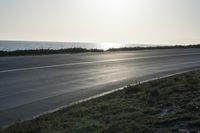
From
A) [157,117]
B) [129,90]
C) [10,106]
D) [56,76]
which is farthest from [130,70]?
[157,117]

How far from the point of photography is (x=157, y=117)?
28.7ft

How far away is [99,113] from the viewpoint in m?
9.94

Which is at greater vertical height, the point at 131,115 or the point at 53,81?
the point at 131,115

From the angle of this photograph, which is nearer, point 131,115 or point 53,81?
point 131,115

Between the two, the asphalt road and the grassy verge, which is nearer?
the grassy verge

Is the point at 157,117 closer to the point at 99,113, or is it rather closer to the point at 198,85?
the point at 99,113

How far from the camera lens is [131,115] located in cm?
917

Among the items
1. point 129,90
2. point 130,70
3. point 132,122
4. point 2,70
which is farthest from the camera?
point 130,70

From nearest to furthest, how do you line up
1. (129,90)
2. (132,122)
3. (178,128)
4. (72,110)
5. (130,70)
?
(178,128) → (132,122) → (72,110) → (129,90) → (130,70)

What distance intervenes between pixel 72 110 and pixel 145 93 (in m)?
2.50

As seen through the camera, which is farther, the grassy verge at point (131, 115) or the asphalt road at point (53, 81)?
the asphalt road at point (53, 81)

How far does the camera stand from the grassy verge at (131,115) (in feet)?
26.5

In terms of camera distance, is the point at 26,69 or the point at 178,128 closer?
the point at 178,128

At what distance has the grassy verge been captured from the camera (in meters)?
8.07
